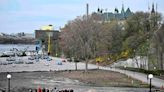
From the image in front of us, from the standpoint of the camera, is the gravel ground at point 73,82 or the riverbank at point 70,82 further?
the riverbank at point 70,82

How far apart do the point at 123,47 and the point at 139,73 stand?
3313cm

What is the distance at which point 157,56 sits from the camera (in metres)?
89.4

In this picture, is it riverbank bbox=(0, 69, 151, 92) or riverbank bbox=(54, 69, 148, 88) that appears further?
riverbank bbox=(54, 69, 148, 88)

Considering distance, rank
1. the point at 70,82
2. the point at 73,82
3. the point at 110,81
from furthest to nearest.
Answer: the point at 110,81 → the point at 73,82 → the point at 70,82

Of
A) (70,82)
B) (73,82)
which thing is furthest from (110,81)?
(70,82)

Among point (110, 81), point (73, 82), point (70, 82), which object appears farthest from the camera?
point (110, 81)

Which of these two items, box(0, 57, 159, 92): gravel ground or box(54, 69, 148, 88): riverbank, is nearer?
box(0, 57, 159, 92): gravel ground

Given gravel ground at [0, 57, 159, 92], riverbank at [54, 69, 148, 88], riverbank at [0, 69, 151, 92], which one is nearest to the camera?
gravel ground at [0, 57, 159, 92]

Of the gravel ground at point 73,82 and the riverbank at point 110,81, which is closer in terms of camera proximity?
the gravel ground at point 73,82

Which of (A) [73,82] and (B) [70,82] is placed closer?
(B) [70,82]

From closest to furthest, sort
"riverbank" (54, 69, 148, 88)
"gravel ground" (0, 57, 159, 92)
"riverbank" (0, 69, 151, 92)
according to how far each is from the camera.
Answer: "gravel ground" (0, 57, 159, 92)
"riverbank" (0, 69, 151, 92)
"riverbank" (54, 69, 148, 88)

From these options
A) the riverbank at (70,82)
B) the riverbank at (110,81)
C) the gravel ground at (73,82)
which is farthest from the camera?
→ the riverbank at (110,81)

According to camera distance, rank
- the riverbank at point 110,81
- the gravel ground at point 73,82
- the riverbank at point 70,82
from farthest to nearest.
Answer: the riverbank at point 110,81 < the riverbank at point 70,82 < the gravel ground at point 73,82

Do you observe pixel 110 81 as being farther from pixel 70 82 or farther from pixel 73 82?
pixel 70 82
